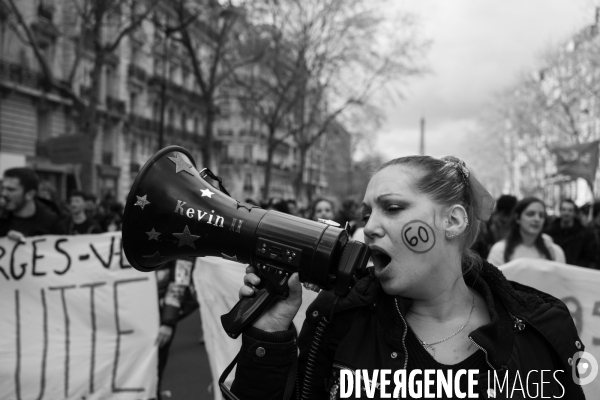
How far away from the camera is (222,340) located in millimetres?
3570

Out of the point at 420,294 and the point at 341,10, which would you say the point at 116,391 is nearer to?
the point at 420,294

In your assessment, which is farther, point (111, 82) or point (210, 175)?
point (111, 82)

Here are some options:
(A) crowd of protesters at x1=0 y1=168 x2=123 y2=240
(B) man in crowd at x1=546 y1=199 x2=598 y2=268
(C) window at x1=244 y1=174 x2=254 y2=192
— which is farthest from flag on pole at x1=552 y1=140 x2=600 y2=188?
(C) window at x1=244 y1=174 x2=254 y2=192

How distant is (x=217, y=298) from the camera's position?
3.69 m

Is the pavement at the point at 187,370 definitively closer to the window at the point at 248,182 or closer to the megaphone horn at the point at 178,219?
the megaphone horn at the point at 178,219

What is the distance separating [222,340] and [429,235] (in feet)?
8.16

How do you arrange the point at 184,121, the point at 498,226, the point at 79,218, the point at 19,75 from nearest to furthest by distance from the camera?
the point at 498,226 → the point at 79,218 → the point at 19,75 → the point at 184,121

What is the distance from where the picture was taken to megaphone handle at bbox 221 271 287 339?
4.50 ft

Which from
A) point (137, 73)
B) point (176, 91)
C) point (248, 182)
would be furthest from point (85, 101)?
point (248, 182)

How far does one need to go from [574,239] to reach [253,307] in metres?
5.48

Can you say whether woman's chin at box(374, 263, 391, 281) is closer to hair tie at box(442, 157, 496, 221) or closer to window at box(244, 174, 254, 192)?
hair tie at box(442, 157, 496, 221)

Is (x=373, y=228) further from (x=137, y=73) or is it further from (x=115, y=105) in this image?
(x=137, y=73)

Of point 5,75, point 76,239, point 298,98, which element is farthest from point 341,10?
point 76,239

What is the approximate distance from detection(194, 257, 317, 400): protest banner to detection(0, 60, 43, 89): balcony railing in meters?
18.7
